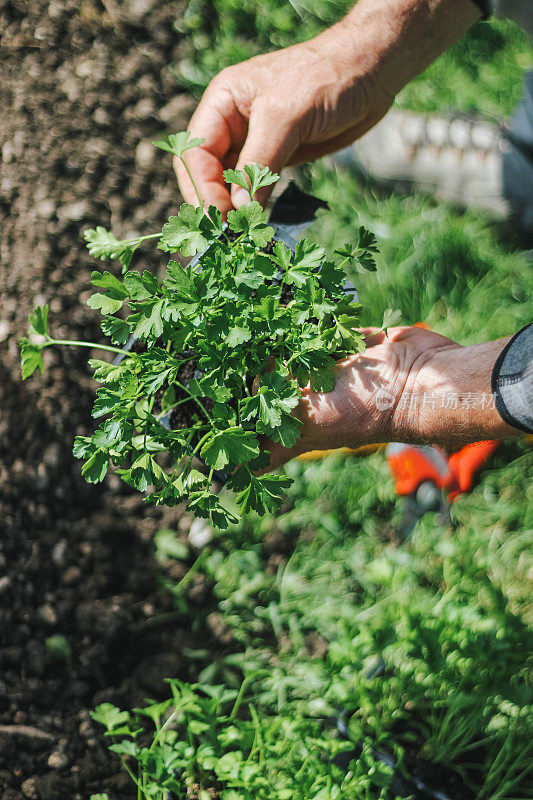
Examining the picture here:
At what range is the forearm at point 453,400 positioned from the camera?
1511 mm

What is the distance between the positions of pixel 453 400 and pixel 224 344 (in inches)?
21.4

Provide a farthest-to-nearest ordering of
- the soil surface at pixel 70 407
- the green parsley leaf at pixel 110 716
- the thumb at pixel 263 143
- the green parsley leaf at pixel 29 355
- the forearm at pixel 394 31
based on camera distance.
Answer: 1. the soil surface at pixel 70 407
2. the forearm at pixel 394 31
3. the thumb at pixel 263 143
4. the green parsley leaf at pixel 110 716
5. the green parsley leaf at pixel 29 355

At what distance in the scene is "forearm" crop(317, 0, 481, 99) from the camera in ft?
6.31

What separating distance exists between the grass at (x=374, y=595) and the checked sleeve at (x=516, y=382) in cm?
54

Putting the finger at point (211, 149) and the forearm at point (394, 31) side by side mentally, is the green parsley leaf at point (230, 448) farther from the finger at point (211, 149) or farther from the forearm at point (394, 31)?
the forearm at point (394, 31)

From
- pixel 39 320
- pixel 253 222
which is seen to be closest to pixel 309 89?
pixel 253 222

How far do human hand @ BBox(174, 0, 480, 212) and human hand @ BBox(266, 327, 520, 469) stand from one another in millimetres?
575

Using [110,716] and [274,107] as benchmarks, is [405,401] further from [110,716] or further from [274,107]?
[110,716]

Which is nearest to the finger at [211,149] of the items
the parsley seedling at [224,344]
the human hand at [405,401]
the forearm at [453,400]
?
the parsley seedling at [224,344]

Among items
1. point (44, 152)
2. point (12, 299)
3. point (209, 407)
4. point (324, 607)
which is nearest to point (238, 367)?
point (209, 407)

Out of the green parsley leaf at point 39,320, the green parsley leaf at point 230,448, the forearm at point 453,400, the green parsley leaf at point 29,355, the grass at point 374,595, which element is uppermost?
the green parsley leaf at point 39,320

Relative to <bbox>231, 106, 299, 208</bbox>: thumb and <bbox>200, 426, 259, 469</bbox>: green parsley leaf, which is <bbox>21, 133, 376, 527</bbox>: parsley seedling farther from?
<bbox>231, 106, 299, 208</bbox>: thumb

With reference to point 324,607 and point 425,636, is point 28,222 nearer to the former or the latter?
point 324,607

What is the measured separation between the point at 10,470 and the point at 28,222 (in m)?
0.95
